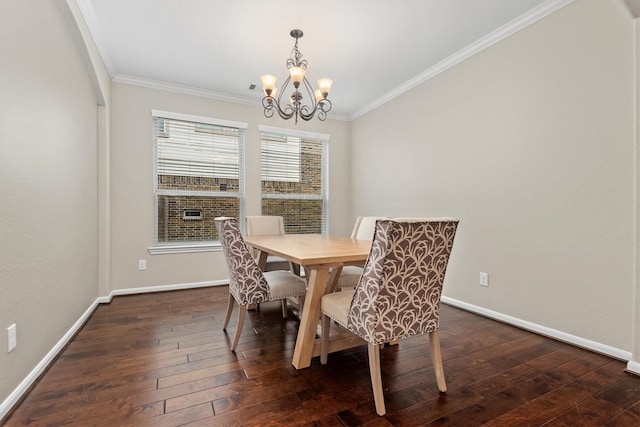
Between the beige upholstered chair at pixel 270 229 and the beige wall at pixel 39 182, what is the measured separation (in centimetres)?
153

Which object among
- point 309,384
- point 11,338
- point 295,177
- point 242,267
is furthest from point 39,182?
point 295,177

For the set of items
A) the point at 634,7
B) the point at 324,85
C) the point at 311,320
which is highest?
the point at 634,7

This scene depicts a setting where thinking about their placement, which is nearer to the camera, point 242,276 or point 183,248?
point 242,276

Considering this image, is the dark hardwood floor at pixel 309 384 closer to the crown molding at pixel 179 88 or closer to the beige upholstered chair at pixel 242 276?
the beige upholstered chair at pixel 242 276

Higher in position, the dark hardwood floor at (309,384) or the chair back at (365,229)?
the chair back at (365,229)

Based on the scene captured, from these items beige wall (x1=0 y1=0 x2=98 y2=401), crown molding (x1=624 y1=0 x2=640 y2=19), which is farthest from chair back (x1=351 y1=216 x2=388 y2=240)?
beige wall (x1=0 y1=0 x2=98 y2=401)

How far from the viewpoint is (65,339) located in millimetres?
2158

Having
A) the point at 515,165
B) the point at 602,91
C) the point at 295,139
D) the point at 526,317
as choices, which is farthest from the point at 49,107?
the point at 526,317

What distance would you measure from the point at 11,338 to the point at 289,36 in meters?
2.81

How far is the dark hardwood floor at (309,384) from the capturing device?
1407 mm

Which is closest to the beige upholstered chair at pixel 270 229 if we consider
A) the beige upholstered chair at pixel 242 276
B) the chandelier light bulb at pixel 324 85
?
the beige upholstered chair at pixel 242 276

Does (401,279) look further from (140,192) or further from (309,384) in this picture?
(140,192)

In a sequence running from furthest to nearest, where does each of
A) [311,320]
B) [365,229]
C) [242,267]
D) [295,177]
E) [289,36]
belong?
1. [295,177]
2. [365,229]
3. [289,36]
4. [242,267]
5. [311,320]

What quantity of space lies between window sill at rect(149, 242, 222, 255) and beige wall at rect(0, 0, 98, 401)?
1018 mm
